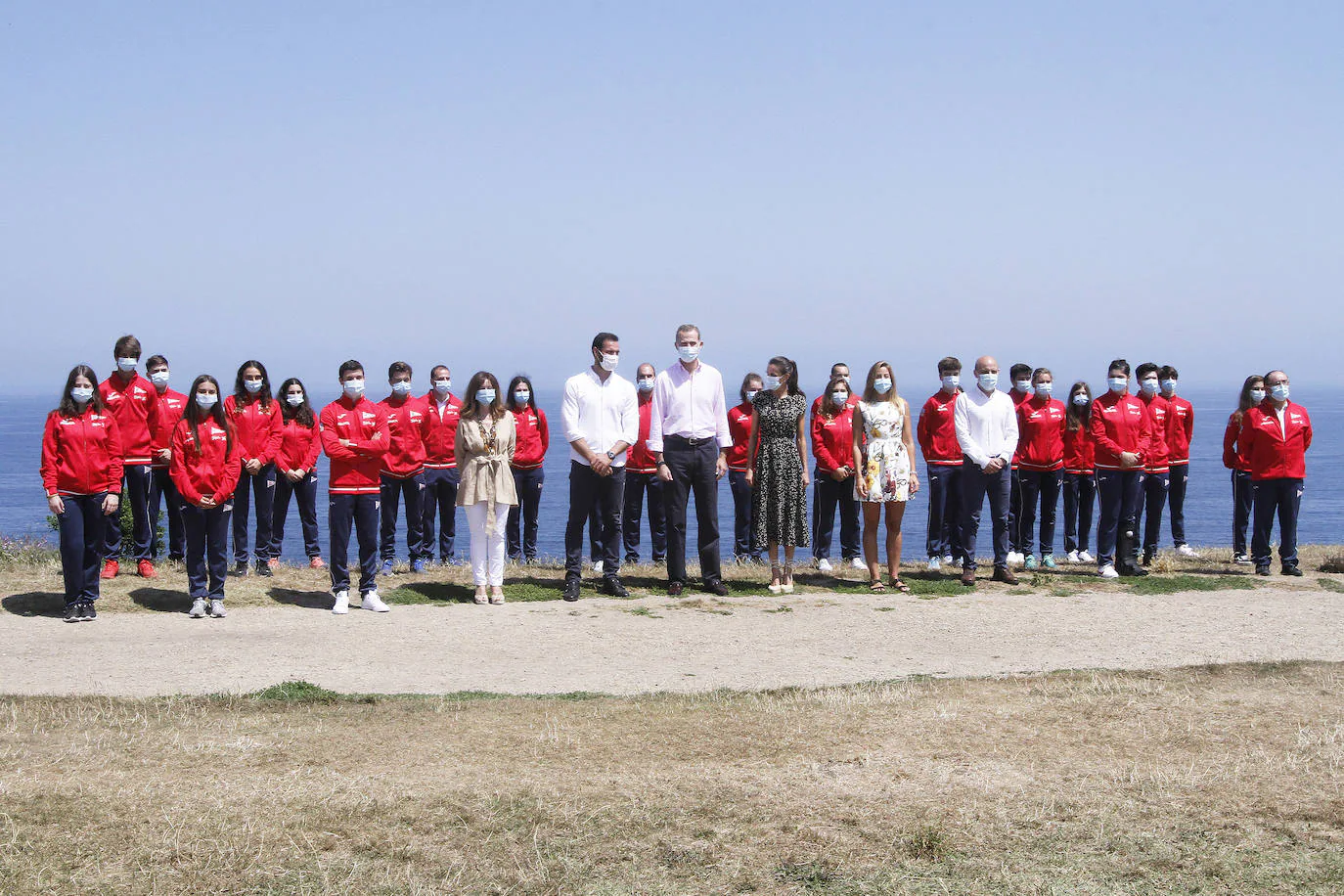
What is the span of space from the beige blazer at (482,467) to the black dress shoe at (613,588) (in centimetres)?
126

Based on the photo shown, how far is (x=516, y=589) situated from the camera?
446 inches

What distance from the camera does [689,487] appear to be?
11.4 meters

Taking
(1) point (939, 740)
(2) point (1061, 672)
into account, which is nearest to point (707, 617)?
(2) point (1061, 672)

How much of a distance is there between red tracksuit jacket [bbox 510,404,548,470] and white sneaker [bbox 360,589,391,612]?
3.07 m

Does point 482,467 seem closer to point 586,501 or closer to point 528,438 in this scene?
point 586,501

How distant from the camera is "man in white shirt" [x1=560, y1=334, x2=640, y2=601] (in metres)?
11.0

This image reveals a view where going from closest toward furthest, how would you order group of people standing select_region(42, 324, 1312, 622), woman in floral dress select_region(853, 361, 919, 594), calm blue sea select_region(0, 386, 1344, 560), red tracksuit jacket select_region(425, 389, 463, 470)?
group of people standing select_region(42, 324, 1312, 622) < woman in floral dress select_region(853, 361, 919, 594) < red tracksuit jacket select_region(425, 389, 463, 470) < calm blue sea select_region(0, 386, 1344, 560)

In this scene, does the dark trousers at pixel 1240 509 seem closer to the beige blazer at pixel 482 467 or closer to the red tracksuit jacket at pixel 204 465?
the beige blazer at pixel 482 467

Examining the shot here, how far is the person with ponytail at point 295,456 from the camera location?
1258cm

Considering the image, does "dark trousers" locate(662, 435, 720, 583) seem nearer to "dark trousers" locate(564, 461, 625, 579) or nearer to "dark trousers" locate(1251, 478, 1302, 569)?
"dark trousers" locate(564, 461, 625, 579)

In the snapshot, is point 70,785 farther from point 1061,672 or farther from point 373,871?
point 1061,672

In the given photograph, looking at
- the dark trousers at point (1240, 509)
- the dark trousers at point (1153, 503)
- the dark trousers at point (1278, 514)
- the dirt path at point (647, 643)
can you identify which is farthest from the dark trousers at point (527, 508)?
the dark trousers at point (1240, 509)

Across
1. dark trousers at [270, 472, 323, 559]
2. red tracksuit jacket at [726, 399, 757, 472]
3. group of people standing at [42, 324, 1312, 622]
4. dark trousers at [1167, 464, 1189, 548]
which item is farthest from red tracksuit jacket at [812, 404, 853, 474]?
dark trousers at [270, 472, 323, 559]

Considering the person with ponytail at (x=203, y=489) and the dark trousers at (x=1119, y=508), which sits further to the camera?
the dark trousers at (x=1119, y=508)
